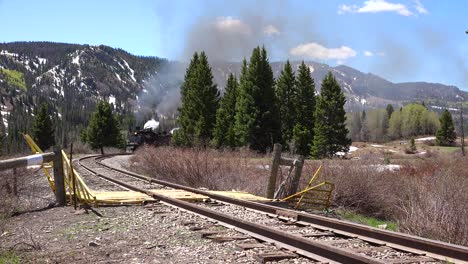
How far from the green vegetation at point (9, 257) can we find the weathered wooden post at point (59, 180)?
5.00 meters

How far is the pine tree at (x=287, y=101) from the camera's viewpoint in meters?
55.4

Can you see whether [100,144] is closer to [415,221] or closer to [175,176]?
[175,176]

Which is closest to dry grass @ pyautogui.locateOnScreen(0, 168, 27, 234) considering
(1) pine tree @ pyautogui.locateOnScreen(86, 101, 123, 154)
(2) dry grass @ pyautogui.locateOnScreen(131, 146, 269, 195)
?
(2) dry grass @ pyautogui.locateOnScreen(131, 146, 269, 195)

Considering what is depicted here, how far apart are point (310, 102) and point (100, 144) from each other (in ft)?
111

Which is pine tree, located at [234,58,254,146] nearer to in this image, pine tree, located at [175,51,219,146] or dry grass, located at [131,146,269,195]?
pine tree, located at [175,51,219,146]

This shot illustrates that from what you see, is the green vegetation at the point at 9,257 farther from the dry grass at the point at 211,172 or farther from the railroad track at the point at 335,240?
the dry grass at the point at 211,172

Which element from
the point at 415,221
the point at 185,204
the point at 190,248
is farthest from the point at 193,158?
the point at 190,248

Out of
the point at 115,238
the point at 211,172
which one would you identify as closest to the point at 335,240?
the point at 115,238

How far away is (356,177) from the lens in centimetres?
1548

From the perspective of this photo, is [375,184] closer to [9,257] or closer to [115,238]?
[115,238]

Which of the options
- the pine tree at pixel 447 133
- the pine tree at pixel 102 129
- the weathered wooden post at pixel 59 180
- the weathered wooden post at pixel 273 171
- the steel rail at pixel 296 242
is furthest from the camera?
the pine tree at pixel 447 133

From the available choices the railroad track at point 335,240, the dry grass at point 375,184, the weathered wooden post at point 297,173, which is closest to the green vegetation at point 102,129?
the dry grass at point 375,184

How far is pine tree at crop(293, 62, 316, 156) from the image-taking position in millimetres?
53656

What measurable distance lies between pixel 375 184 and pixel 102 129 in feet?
207
